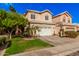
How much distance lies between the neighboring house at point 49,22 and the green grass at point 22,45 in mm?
375

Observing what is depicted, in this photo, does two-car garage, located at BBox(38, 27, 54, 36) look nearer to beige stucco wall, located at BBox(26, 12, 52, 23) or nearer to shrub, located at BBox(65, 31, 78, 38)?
beige stucco wall, located at BBox(26, 12, 52, 23)

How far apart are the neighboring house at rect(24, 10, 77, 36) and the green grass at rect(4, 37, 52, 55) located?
1.23 feet

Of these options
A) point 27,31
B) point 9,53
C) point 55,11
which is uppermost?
point 55,11

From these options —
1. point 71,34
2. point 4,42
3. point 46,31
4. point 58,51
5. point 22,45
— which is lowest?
point 58,51

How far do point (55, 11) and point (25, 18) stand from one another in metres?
1.09

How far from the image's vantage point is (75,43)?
932 centimetres

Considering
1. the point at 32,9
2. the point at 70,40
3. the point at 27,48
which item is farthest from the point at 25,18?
the point at 70,40

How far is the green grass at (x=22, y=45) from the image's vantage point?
8945 mm

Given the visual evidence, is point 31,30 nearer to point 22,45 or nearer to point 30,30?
point 30,30

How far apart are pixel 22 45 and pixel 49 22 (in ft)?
4.34

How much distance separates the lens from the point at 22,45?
915 centimetres

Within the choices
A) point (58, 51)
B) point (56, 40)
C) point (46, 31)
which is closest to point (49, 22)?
point (46, 31)

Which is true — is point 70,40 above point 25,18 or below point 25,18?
below

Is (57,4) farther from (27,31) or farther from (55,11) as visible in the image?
(27,31)
